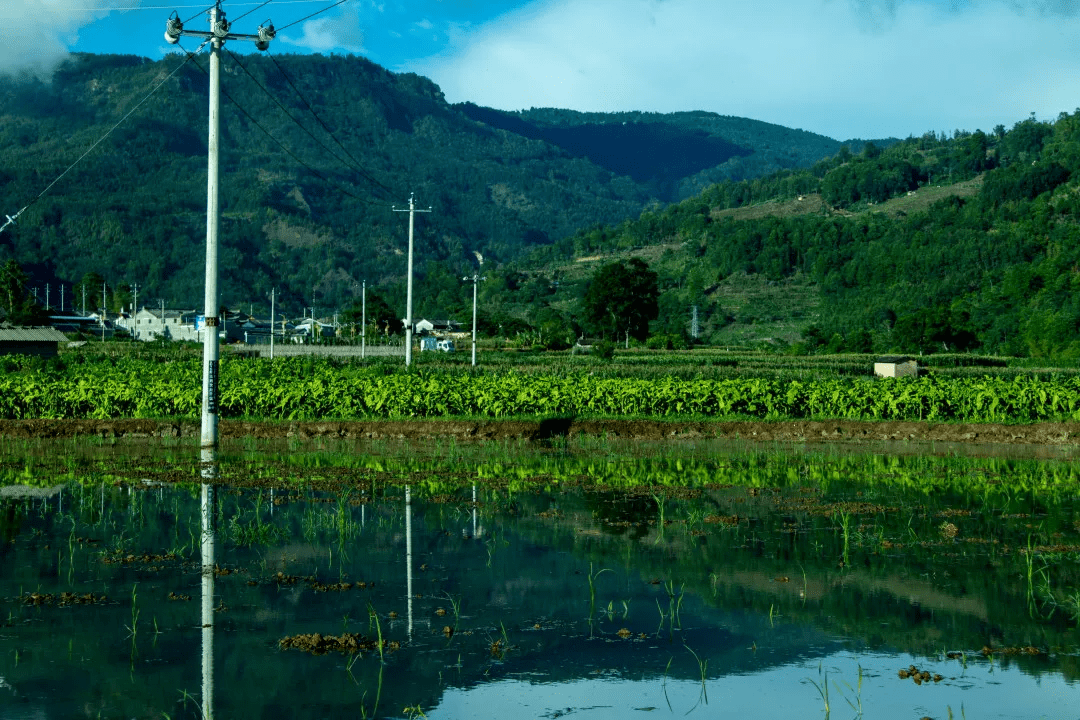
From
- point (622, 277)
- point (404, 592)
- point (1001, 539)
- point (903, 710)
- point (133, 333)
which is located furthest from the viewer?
point (133, 333)

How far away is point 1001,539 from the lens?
13227 mm

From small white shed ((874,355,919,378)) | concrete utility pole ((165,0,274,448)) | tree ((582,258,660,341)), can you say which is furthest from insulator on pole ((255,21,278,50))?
tree ((582,258,660,341))

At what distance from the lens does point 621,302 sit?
115m

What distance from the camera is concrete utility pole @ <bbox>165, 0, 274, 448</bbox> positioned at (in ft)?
72.9

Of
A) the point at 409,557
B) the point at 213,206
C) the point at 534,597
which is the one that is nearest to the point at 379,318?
the point at 213,206

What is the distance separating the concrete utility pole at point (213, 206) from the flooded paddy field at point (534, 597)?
468cm

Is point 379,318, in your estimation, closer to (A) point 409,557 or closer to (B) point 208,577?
(A) point 409,557

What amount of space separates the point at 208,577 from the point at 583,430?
16.2 meters

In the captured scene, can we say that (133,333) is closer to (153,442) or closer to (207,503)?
(153,442)

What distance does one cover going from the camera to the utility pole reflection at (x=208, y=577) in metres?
7.80

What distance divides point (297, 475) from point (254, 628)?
31.5ft

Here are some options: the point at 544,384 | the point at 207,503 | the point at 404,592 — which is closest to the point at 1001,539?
the point at 404,592

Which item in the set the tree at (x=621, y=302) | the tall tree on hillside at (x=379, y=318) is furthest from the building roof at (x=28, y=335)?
the tall tree on hillside at (x=379, y=318)

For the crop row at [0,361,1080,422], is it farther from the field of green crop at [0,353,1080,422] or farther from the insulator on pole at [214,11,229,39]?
the insulator on pole at [214,11,229,39]
